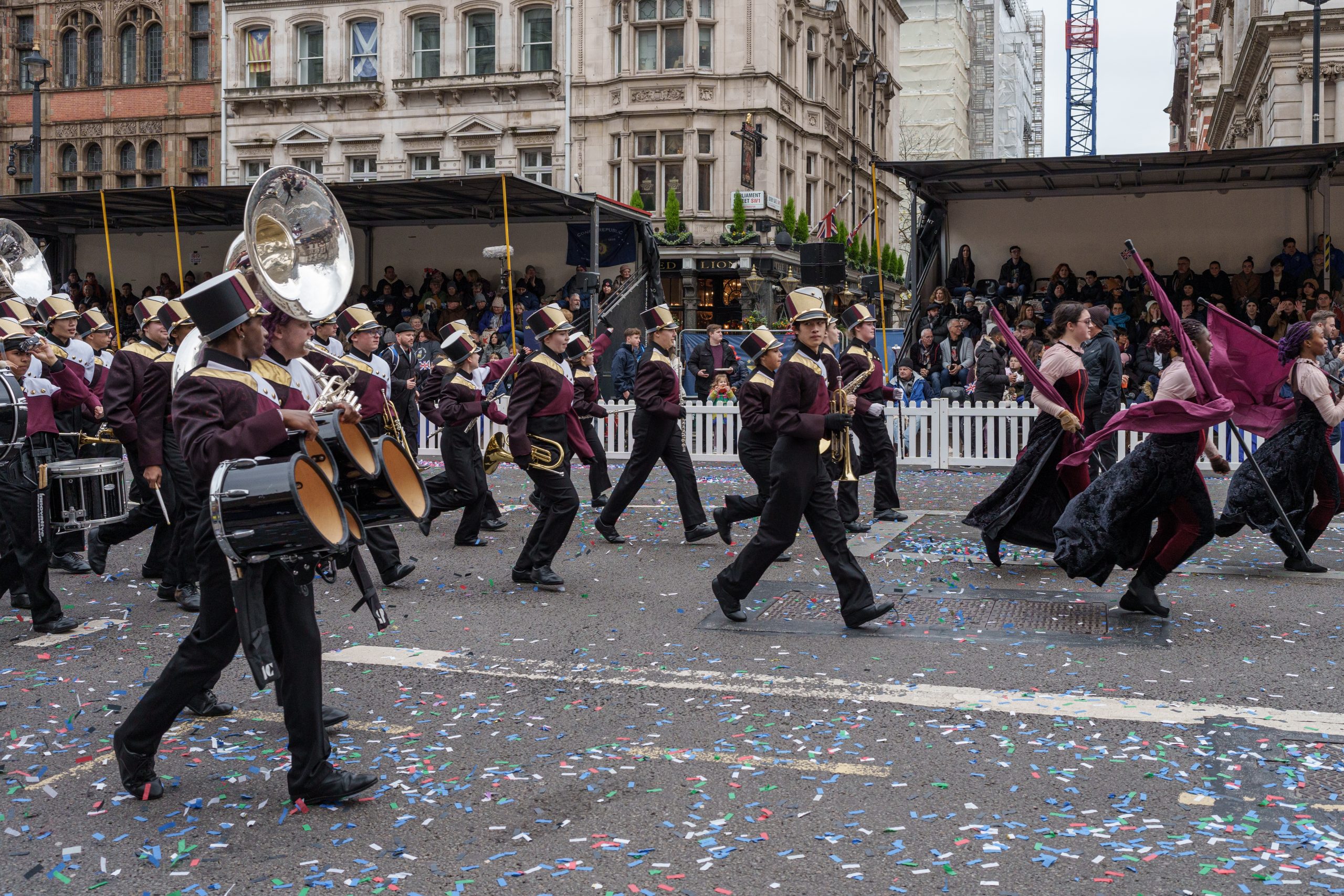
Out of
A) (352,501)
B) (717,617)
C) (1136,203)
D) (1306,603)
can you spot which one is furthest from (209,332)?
(1136,203)

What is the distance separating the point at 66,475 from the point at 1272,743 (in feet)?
22.4

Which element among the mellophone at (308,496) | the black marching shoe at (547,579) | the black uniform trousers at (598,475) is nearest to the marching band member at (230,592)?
the mellophone at (308,496)

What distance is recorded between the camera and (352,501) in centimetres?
483

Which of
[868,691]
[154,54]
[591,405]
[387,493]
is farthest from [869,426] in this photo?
[154,54]

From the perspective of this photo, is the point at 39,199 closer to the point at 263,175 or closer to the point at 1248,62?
the point at 263,175

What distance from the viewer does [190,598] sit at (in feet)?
26.5

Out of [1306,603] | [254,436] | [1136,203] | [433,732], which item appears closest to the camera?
[254,436]

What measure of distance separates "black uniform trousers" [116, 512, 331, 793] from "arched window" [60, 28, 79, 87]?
40682 mm

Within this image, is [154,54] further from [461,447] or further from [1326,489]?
[1326,489]

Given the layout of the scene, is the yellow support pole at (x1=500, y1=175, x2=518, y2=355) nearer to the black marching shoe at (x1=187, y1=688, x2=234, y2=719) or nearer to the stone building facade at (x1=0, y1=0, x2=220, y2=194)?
the black marching shoe at (x1=187, y1=688, x2=234, y2=719)

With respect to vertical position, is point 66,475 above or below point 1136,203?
below

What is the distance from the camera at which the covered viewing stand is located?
69.9 feet

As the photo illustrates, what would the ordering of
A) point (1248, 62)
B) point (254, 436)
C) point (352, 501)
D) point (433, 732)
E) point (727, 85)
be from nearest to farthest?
point (254, 436)
point (352, 501)
point (433, 732)
point (1248, 62)
point (727, 85)

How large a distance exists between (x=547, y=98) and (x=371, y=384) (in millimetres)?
28305
